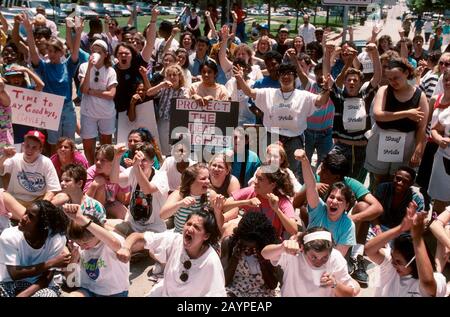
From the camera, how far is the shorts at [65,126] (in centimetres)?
648

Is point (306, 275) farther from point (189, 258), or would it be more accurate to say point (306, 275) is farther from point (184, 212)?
point (184, 212)

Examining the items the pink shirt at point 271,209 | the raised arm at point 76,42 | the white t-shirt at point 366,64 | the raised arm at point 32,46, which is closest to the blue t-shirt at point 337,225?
the pink shirt at point 271,209

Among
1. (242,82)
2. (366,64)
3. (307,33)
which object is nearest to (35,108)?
(242,82)

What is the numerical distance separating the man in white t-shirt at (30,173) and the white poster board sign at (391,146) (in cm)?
328

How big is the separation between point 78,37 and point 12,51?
3.32ft

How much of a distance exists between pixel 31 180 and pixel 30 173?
71 mm

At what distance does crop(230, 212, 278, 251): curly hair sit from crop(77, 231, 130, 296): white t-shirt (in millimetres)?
868

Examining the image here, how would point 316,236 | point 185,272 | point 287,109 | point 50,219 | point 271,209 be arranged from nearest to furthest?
point 316,236, point 185,272, point 50,219, point 271,209, point 287,109

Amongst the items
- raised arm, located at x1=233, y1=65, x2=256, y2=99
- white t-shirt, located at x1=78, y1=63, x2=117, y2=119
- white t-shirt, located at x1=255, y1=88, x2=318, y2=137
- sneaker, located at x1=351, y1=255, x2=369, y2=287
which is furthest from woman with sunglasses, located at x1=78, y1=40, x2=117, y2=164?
sneaker, located at x1=351, y1=255, x2=369, y2=287

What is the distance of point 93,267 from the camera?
3.79m

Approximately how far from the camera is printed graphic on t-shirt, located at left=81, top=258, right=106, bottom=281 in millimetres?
3762

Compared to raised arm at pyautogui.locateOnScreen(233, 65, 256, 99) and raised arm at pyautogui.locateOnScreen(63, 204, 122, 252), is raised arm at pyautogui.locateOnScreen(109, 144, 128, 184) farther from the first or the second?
raised arm at pyautogui.locateOnScreen(233, 65, 256, 99)
